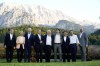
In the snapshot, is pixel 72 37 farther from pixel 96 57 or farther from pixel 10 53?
pixel 96 57

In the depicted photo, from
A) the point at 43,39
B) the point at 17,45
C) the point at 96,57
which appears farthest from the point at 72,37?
the point at 96,57

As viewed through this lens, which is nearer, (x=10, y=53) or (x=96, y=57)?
(x=10, y=53)

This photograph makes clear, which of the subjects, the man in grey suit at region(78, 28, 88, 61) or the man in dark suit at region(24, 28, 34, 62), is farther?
the man in grey suit at region(78, 28, 88, 61)

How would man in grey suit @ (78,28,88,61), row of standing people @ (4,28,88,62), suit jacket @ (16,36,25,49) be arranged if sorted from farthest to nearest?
man in grey suit @ (78,28,88,61), row of standing people @ (4,28,88,62), suit jacket @ (16,36,25,49)

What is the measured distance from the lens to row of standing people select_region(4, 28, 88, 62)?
80.2 ft

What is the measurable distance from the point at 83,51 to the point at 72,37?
1.26 meters

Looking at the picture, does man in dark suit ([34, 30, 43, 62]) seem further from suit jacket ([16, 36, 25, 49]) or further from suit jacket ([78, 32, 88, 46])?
suit jacket ([78, 32, 88, 46])

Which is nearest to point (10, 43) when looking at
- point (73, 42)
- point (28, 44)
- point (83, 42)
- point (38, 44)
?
Answer: point (28, 44)

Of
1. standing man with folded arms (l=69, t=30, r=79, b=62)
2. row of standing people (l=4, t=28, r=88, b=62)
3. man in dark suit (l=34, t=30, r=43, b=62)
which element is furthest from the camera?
standing man with folded arms (l=69, t=30, r=79, b=62)

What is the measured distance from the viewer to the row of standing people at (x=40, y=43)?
24.5m

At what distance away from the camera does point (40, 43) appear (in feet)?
81.1

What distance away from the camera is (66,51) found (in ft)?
84.9

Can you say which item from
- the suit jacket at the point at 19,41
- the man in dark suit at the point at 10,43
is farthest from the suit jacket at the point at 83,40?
the man in dark suit at the point at 10,43

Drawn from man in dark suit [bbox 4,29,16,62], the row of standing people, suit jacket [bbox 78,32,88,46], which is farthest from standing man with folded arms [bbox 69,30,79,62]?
man in dark suit [bbox 4,29,16,62]
